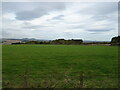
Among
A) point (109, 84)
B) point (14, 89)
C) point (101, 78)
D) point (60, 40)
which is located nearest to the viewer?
point (14, 89)

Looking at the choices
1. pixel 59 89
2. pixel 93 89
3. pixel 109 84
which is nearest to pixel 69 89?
pixel 59 89

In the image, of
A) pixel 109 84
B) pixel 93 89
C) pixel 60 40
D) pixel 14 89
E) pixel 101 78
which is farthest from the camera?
pixel 60 40

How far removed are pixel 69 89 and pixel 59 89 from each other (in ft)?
2.44

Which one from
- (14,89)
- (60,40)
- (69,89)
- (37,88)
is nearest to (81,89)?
(69,89)

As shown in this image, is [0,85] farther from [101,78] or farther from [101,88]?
[101,78]

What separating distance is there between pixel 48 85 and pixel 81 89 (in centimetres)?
223

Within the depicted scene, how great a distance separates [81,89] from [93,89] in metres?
1.06

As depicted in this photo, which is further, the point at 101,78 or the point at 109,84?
the point at 101,78

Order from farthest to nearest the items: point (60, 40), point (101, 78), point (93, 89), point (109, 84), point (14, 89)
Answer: point (60, 40)
point (101, 78)
point (109, 84)
point (93, 89)
point (14, 89)

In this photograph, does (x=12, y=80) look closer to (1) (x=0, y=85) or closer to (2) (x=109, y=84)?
(1) (x=0, y=85)

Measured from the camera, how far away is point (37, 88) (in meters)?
10.3

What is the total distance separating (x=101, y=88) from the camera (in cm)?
1088

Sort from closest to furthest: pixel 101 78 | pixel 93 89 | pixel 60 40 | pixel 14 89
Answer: pixel 14 89 → pixel 93 89 → pixel 101 78 → pixel 60 40

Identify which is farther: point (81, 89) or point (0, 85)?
point (0, 85)
